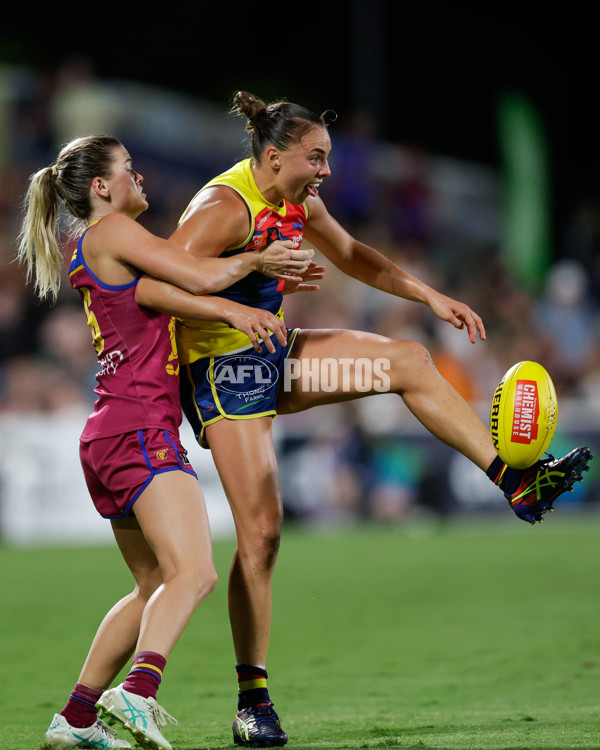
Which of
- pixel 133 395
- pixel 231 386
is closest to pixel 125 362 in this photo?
pixel 133 395

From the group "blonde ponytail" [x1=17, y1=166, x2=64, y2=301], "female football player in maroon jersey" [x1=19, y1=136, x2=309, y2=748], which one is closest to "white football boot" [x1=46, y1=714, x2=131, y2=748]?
"female football player in maroon jersey" [x1=19, y1=136, x2=309, y2=748]

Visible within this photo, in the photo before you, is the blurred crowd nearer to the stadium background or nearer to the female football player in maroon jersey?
the stadium background

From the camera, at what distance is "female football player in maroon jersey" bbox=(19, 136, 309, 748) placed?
390 centimetres

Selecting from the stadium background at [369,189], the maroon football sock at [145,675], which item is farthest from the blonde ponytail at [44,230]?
the stadium background at [369,189]

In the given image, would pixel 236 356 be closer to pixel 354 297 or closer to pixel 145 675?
pixel 145 675

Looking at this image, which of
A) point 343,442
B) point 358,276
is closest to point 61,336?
point 343,442

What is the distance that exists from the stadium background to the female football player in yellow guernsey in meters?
6.57

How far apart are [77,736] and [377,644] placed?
2.77 m

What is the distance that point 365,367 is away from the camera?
459 centimetres

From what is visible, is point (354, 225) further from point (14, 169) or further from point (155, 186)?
point (14, 169)

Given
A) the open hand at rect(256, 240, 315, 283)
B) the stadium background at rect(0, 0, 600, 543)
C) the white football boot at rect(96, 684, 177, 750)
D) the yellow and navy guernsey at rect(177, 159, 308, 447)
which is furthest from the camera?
the stadium background at rect(0, 0, 600, 543)

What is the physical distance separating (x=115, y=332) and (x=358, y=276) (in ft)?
4.82

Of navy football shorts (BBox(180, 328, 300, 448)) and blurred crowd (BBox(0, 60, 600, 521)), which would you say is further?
blurred crowd (BBox(0, 60, 600, 521))

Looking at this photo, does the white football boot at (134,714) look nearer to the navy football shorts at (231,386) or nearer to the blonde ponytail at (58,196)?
the navy football shorts at (231,386)
